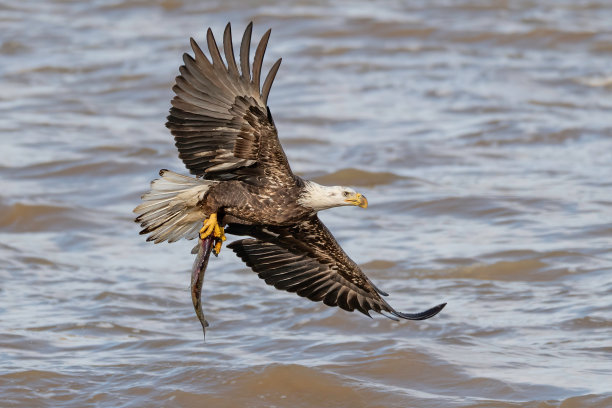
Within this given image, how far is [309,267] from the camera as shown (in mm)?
6809

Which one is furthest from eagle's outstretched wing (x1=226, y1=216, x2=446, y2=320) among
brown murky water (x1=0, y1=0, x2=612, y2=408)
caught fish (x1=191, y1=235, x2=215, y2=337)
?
caught fish (x1=191, y1=235, x2=215, y2=337)

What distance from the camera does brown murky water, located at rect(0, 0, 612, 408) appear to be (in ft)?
23.6

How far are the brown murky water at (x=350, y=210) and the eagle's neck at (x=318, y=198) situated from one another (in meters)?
1.58

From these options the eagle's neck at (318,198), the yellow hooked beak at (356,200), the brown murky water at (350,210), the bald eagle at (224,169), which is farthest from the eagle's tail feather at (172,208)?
the brown murky water at (350,210)

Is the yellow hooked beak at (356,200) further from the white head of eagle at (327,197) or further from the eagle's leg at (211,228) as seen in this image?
the eagle's leg at (211,228)

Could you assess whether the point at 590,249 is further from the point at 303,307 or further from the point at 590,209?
the point at 303,307

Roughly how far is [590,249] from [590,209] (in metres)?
0.87

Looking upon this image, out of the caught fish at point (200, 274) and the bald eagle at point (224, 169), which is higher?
the bald eagle at point (224, 169)

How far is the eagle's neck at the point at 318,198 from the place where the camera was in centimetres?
586

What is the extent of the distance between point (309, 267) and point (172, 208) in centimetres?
117

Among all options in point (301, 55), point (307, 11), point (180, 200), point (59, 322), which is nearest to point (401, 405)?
point (180, 200)

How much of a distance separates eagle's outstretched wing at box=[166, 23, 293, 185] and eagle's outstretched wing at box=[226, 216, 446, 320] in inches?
32.6

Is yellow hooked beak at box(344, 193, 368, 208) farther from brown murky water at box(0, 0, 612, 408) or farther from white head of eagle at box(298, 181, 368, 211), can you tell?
brown murky water at box(0, 0, 612, 408)

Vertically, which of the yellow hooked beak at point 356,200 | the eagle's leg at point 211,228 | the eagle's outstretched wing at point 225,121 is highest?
the eagle's outstretched wing at point 225,121
